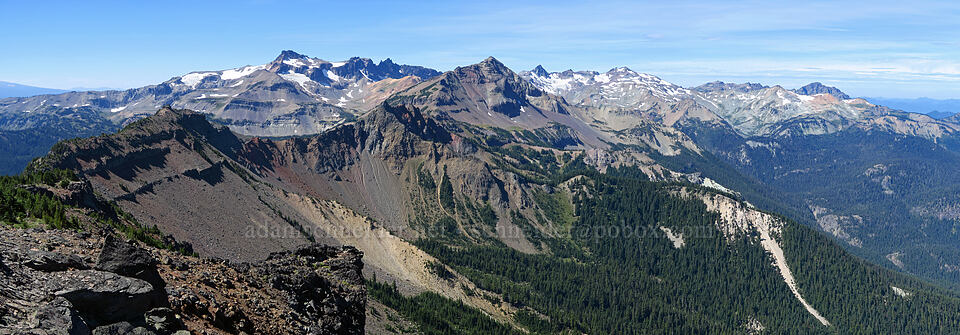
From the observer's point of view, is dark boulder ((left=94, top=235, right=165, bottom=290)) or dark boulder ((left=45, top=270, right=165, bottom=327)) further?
dark boulder ((left=94, top=235, right=165, bottom=290))

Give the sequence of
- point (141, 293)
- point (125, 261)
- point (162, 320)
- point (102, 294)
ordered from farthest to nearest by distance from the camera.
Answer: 1. point (125, 261)
2. point (162, 320)
3. point (141, 293)
4. point (102, 294)

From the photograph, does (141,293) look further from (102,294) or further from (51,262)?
(51,262)

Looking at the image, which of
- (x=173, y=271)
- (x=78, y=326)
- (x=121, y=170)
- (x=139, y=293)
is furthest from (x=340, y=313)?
(x=121, y=170)

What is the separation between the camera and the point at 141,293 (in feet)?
105

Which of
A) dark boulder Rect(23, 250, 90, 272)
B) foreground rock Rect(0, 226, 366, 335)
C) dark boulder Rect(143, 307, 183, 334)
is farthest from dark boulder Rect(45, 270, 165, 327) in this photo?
dark boulder Rect(23, 250, 90, 272)

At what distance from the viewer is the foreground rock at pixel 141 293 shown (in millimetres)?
28141

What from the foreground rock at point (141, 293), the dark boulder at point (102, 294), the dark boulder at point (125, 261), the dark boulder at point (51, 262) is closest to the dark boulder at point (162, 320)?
the foreground rock at point (141, 293)

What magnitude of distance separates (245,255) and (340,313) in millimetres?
93018

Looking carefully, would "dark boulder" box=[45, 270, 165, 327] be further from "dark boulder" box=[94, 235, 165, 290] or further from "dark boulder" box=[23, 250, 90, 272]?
"dark boulder" box=[23, 250, 90, 272]

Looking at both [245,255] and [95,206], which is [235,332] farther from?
[245,255]

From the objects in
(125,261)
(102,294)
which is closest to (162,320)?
(102,294)

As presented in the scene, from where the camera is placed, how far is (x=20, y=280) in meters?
29.7

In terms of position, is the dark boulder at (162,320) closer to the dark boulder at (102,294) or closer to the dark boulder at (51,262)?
the dark boulder at (102,294)

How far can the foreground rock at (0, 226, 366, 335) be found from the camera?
28.1 metres
